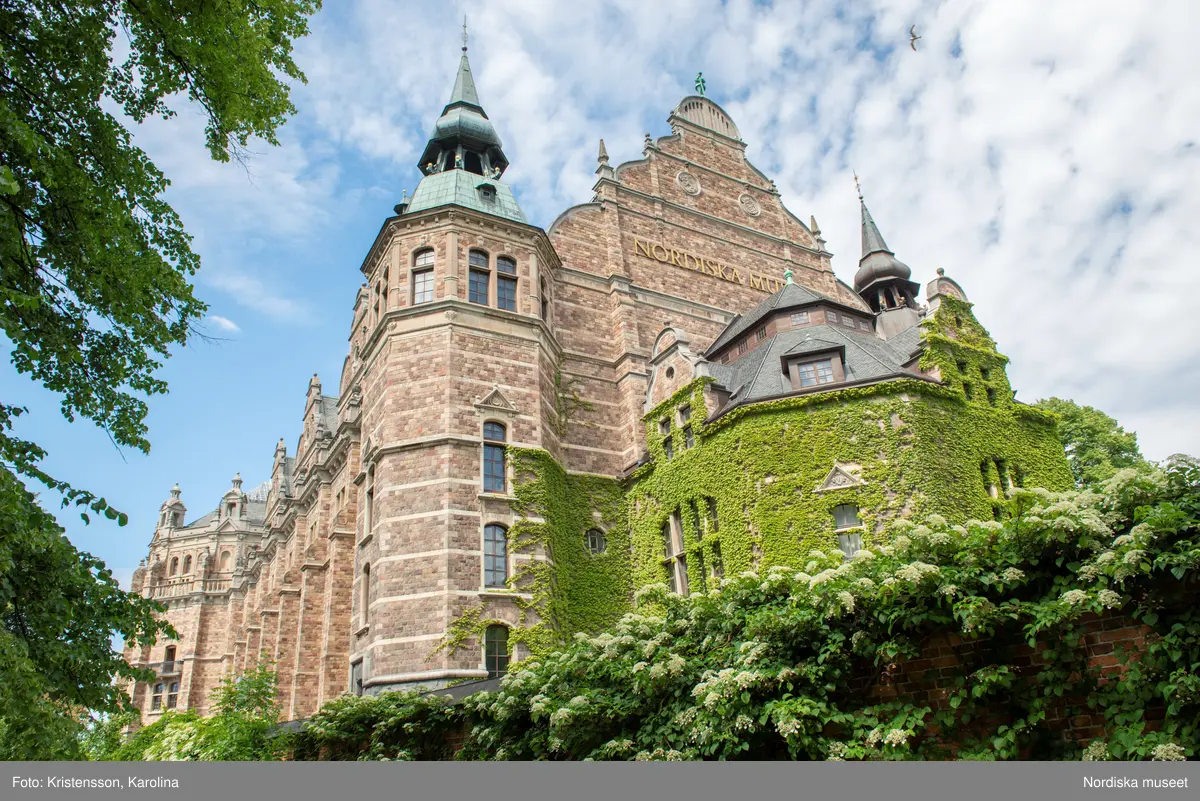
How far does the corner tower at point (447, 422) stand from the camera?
1983 centimetres

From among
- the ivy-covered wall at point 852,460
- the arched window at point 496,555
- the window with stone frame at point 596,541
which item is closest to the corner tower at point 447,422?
the arched window at point 496,555

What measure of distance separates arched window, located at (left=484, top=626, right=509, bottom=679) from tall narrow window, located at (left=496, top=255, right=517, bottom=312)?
935cm

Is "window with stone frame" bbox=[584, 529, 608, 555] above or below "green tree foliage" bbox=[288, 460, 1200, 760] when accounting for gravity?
above

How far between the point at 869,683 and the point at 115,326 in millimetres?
9200

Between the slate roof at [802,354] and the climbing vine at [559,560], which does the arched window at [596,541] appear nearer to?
the climbing vine at [559,560]

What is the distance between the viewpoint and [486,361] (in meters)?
23.3

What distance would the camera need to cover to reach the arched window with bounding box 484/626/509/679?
19906mm

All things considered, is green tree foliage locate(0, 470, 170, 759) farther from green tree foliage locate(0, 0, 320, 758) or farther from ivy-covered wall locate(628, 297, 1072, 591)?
ivy-covered wall locate(628, 297, 1072, 591)

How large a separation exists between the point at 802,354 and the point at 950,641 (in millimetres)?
14044

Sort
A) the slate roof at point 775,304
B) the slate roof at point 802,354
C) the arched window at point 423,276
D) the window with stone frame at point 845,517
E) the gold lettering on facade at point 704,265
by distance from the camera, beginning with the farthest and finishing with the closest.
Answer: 1. the gold lettering on facade at point 704,265
2. the slate roof at point 775,304
3. the arched window at point 423,276
4. the slate roof at point 802,354
5. the window with stone frame at point 845,517
